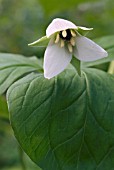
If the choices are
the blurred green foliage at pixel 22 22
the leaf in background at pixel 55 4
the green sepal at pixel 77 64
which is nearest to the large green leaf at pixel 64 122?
the green sepal at pixel 77 64

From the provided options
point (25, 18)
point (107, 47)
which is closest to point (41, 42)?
point (107, 47)

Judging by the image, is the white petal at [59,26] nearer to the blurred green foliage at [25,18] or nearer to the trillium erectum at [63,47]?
the trillium erectum at [63,47]

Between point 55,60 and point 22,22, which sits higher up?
point 55,60

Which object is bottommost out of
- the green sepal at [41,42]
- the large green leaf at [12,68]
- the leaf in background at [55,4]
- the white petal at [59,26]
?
the leaf in background at [55,4]

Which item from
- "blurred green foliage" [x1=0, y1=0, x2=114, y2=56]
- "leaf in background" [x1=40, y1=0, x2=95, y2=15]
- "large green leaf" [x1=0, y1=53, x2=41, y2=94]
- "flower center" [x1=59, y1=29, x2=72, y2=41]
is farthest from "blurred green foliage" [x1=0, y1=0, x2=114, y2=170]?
"flower center" [x1=59, y1=29, x2=72, y2=41]

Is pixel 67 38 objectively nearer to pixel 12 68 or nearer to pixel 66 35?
pixel 66 35

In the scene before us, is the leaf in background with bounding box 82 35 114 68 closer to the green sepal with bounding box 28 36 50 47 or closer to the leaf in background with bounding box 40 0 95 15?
the green sepal with bounding box 28 36 50 47
